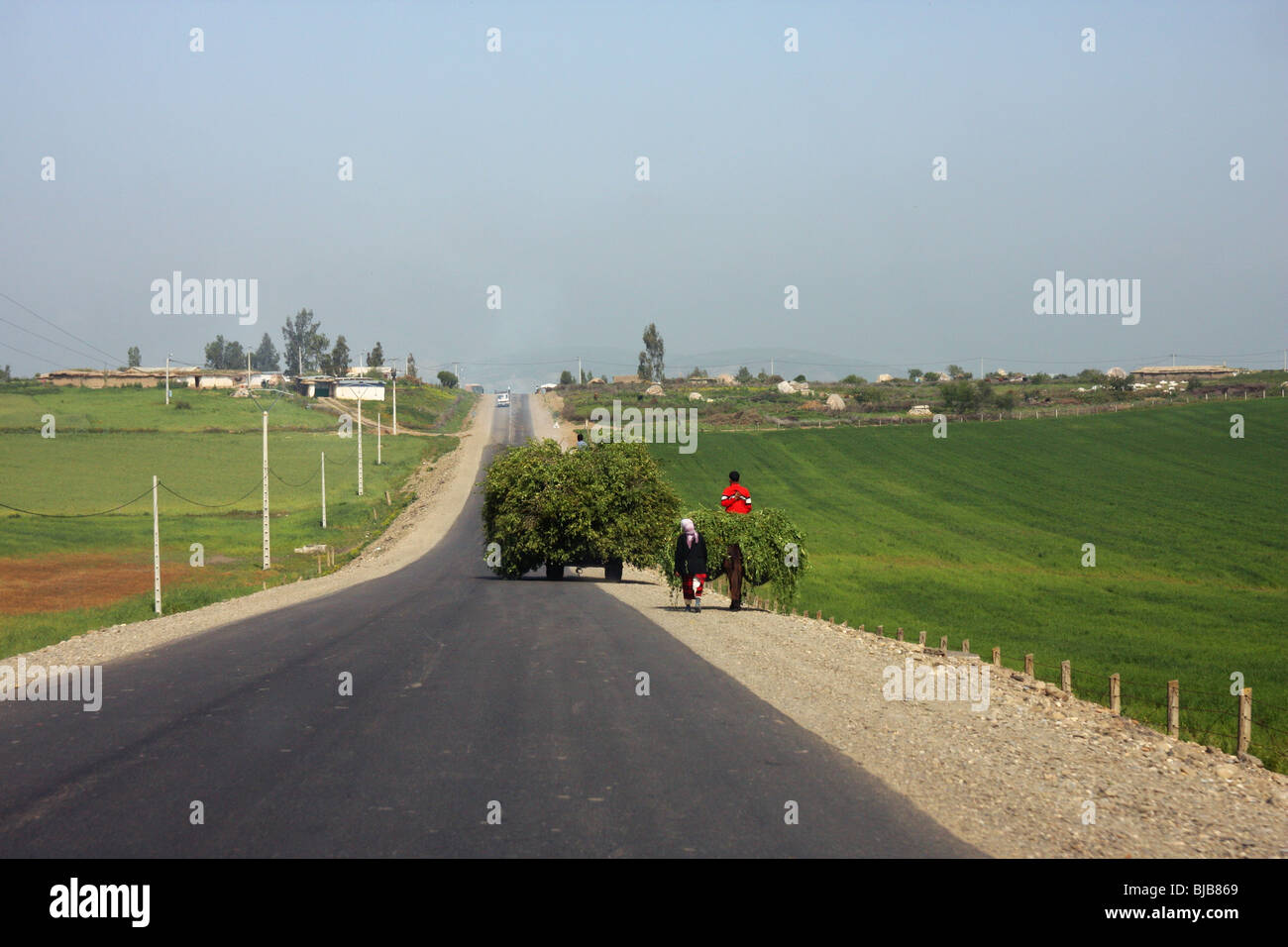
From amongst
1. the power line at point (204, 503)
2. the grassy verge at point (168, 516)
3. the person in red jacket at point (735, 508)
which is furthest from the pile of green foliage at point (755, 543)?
the power line at point (204, 503)

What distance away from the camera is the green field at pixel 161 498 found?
3894 cm

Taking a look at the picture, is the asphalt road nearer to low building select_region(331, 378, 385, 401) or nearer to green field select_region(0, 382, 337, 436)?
green field select_region(0, 382, 337, 436)

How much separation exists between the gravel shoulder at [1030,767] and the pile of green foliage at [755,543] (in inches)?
286

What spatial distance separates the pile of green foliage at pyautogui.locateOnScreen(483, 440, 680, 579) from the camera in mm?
33219

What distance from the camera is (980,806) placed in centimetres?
827

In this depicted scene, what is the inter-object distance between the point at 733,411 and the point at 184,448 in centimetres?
6075

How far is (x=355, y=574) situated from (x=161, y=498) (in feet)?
139

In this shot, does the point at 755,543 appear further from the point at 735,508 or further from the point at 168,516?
the point at 168,516

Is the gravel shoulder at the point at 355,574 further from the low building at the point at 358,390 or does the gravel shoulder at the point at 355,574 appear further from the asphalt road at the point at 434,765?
the low building at the point at 358,390

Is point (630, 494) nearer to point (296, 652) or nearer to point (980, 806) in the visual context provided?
point (296, 652)

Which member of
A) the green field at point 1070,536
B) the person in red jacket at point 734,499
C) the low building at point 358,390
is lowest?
the green field at point 1070,536

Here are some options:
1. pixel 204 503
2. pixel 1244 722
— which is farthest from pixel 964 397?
pixel 1244 722

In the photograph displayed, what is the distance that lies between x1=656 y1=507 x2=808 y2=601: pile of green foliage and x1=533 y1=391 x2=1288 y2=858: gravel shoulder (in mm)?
7252

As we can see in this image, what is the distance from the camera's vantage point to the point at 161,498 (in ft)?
251
